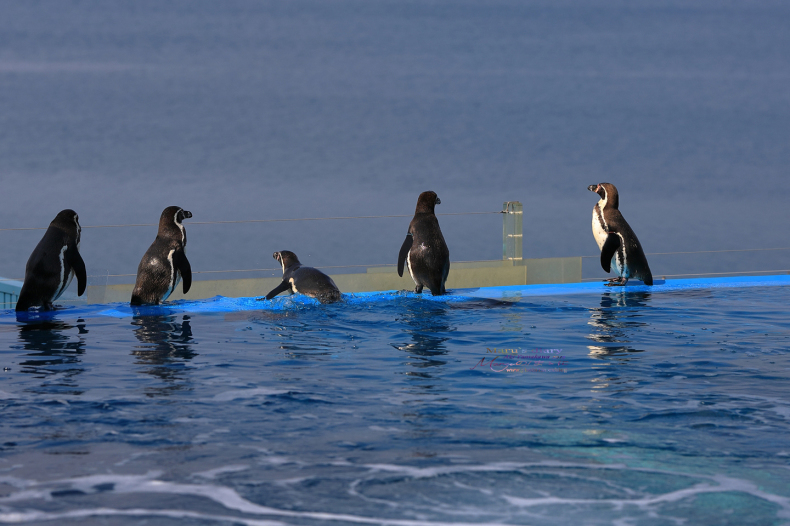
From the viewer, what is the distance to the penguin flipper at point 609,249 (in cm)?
748


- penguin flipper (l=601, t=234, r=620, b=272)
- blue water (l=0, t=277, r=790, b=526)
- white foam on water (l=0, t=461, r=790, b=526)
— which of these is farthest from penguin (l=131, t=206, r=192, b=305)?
white foam on water (l=0, t=461, r=790, b=526)

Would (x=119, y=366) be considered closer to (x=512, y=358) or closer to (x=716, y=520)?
(x=512, y=358)

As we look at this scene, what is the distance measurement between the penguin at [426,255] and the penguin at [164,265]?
1.74m

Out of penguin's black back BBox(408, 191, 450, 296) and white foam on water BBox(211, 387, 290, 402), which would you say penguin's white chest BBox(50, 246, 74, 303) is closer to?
penguin's black back BBox(408, 191, 450, 296)

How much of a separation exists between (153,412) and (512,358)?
72.9 inches

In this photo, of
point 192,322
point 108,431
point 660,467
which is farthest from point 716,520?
point 192,322

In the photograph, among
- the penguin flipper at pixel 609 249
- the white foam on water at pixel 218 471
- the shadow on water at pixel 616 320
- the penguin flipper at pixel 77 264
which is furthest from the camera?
the penguin flipper at pixel 609 249

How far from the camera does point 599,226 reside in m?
7.71

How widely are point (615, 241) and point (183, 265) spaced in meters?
3.67

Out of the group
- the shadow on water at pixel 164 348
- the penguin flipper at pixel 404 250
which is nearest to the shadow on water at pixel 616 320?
the penguin flipper at pixel 404 250

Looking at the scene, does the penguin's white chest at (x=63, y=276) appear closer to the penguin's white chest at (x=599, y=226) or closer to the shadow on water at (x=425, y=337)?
the shadow on water at (x=425, y=337)

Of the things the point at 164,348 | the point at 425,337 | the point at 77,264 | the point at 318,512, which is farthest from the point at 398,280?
the point at 318,512

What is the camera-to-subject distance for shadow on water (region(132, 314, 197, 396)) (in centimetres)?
376

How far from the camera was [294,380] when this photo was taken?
3.71 metres
